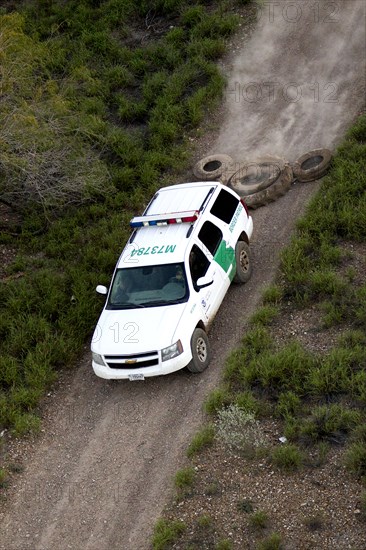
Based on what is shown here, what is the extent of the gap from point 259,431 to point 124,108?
416 inches

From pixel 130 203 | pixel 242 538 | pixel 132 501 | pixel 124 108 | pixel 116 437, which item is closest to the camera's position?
pixel 242 538

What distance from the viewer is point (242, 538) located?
10.7m

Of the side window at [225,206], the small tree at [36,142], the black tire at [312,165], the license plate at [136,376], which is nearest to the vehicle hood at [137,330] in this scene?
the license plate at [136,376]

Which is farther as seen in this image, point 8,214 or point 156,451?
point 8,214

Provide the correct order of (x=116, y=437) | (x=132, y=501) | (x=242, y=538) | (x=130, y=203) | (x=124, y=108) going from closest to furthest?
(x=242, y=538) → (x=132, y=501) → (x=116, y=437) → (x=130, y=203) → (x=124, y=108)

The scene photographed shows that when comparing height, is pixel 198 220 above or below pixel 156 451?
above

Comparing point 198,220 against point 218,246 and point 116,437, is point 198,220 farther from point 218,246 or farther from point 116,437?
point 116,437

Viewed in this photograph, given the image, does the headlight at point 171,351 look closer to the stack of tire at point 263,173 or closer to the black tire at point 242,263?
the black tire at point 242,263

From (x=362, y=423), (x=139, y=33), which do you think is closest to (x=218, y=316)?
(x=362, y=423)

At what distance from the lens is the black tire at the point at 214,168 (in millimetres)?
18250

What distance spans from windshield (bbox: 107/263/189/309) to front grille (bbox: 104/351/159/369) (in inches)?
37.3

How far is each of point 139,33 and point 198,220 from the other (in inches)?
411

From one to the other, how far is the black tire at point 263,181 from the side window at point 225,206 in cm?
190

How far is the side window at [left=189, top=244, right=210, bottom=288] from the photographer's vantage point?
13.8 metres
